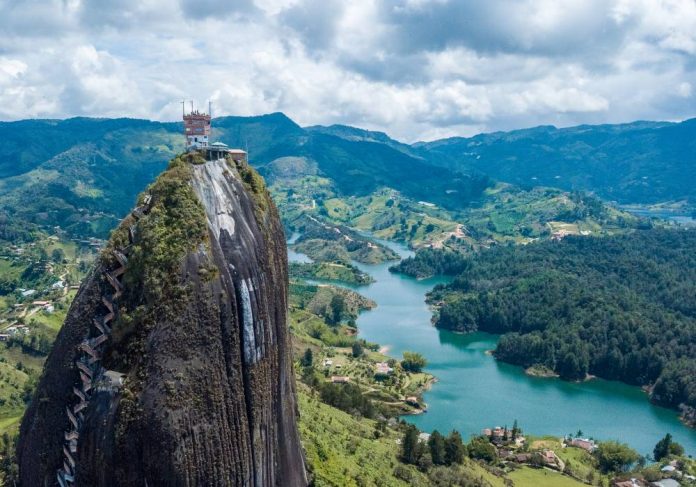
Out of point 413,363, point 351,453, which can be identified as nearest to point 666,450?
point 413,363

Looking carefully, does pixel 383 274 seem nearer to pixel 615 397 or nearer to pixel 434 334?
pixel 434 334

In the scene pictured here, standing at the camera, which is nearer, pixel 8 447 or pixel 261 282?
pixel 261 282

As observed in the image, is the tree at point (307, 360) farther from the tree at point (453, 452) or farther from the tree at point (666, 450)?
the tree at point (666, 450)

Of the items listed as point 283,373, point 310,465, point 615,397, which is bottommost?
point 615,397

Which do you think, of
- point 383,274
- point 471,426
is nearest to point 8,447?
point 471,426

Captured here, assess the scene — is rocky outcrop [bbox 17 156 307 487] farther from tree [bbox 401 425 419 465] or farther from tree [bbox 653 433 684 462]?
tree [bbox 653 433 684 462]

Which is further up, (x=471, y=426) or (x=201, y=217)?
(x=201, y=217)
